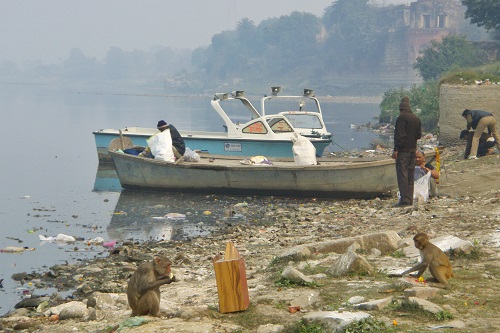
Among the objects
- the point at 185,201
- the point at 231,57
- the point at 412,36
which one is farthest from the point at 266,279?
the point at 231,57

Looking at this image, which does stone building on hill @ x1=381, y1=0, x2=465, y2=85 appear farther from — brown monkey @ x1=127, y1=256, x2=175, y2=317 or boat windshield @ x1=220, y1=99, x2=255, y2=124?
brown monkey @ x1=127, y1=256, x2=175, y2=317

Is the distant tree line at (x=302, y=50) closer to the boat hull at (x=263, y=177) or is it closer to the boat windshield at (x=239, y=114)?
the boat windshield at (x=239, y=114)

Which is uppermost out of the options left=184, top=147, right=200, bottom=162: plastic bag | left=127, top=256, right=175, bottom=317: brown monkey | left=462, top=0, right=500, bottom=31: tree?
left=462, top=0, right=500, bottom=31: tree

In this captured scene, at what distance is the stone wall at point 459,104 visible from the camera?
22531 millimetres

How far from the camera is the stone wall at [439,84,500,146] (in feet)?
73.9

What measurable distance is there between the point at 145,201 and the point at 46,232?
3.31m

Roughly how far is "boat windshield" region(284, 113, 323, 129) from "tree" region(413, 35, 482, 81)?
30.5 meters

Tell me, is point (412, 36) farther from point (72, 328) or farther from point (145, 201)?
point (72, 328)

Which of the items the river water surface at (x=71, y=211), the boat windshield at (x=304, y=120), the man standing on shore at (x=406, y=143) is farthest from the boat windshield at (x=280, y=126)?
the man standing on shore at (x=406, y=143)

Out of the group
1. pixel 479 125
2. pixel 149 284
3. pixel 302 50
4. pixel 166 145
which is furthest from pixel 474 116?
pixel 302 50

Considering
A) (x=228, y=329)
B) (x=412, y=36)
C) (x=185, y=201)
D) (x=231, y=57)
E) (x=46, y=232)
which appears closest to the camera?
(x=228, y=329)

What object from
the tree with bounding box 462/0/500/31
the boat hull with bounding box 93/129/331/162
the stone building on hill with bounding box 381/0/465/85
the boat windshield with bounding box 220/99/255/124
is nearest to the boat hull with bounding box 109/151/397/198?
the boat hull with bounding box 93/129/331/162

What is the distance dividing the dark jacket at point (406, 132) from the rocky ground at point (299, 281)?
95 centimetres

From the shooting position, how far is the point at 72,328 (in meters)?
8.15
